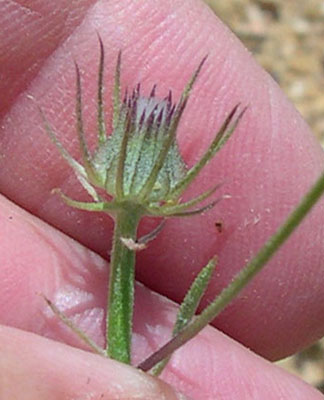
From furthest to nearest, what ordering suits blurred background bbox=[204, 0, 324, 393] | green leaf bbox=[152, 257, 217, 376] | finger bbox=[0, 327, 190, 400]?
A: blurred background bbox=[204, 0, 324, 393] → green leaf bbox=[152, 257, 217, 376] → finger bbox=[0, 327, 190, 400]

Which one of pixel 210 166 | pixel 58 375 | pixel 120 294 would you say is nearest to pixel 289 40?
pixel 210 166

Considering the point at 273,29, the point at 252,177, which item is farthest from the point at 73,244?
the point at 273,29

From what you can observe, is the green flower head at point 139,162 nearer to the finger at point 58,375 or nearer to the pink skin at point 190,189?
the finger at point 58,375

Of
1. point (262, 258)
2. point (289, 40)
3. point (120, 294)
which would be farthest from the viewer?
point (289, 40)

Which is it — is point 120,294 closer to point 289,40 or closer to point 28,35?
point 28,35

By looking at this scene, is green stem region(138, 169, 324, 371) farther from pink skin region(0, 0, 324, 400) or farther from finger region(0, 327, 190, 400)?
pink skin region(0, 0, 324, 400)

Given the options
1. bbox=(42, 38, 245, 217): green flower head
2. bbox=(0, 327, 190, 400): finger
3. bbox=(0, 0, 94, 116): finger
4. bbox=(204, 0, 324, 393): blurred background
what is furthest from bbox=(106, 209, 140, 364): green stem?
bbox=(204, 0, 324, 393): blurred background
